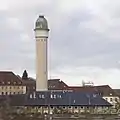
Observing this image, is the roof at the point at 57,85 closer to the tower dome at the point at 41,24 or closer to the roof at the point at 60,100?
the tower dome at the point at 41,24

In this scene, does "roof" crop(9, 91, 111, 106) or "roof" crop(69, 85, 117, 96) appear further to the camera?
"roof" crop(69, 85, 117, 96)

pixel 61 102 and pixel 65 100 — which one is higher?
pixel 65 100

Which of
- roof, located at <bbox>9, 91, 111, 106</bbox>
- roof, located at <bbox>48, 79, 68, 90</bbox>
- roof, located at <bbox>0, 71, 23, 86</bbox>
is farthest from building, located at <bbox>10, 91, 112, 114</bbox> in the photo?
roof, located at <bbox>48, 79, 68, 90</bbox>

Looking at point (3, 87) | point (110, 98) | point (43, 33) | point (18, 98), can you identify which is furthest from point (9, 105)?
point (110, 98)

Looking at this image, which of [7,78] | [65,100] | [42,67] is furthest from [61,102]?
[7,78]

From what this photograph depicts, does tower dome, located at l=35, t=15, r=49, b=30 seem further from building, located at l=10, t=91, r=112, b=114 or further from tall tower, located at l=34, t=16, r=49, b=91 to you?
building, located at l=10, t=91, r=112, b=114

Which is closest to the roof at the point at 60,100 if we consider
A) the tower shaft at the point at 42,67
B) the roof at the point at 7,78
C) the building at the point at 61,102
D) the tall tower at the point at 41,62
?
the building at the point at 61,102

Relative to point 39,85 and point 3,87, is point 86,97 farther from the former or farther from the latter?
point 3,87

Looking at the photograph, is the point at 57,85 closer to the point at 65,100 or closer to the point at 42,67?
the point at 42,67

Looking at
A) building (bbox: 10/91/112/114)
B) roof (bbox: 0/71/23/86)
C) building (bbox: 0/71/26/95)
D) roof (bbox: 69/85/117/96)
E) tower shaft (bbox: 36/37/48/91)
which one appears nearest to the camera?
building (bbox: 10/91/112/114)

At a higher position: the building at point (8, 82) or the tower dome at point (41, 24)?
the tower dome at point (41, 24)

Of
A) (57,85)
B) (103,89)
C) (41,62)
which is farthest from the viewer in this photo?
(57,85)

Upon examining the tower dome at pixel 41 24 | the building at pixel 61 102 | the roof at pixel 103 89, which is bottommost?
the building at pixel 61 102

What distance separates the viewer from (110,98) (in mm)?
156750
